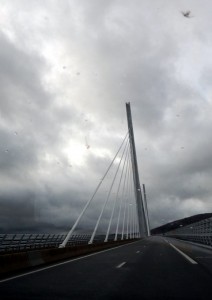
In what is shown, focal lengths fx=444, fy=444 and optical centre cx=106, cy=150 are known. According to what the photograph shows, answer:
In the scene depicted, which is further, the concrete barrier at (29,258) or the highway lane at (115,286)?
the concrete barrier at (29,258)

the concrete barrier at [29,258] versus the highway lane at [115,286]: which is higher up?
the concrete barrier at [29,258]

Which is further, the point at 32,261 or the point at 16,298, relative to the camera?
the point at 32,261

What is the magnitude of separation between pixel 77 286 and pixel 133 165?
184 ft

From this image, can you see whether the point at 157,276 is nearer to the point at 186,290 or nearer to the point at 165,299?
the point at 186,290

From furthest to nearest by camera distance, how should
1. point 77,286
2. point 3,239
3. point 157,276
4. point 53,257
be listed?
point 3,239
point 53,257
point 157,276
point 77,286

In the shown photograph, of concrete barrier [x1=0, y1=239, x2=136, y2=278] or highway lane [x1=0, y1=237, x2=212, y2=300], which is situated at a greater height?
concrete barrier [x1=0, y1=239, x2=136, y2=278]

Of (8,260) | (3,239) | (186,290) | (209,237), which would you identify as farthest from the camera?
(209,237)

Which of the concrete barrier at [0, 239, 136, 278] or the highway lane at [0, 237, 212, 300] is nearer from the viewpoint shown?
the highway lane at [0, 237, 212, 300]

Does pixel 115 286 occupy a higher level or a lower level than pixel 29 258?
lower

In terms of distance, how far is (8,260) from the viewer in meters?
15.9

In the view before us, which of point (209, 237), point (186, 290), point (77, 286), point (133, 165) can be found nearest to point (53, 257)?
point (77, 286)

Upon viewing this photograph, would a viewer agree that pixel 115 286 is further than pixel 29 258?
No

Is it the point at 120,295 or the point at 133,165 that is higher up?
the point at 133,165

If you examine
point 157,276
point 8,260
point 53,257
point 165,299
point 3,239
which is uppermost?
point 3,239
